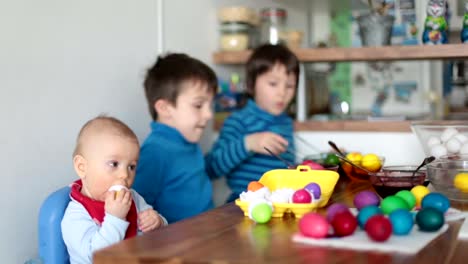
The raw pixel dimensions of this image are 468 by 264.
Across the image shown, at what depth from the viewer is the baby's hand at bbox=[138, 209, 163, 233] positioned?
1453 mm

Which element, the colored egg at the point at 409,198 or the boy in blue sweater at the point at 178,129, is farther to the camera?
the boy in blue sweater at the point at 178,129

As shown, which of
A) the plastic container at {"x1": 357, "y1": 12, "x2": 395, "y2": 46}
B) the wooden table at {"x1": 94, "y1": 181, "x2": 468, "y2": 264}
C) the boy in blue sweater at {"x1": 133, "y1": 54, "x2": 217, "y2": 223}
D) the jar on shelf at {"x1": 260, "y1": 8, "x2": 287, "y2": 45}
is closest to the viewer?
the wooden table at {"x1": 94, "y1": 181, "x2": 468, "y2": 264}

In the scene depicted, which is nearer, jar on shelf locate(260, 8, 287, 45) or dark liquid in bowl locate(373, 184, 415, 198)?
dark liquid in bowl locate(373, 184, 415, 198)

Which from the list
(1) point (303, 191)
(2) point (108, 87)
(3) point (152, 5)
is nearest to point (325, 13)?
(3) point (152, 5)

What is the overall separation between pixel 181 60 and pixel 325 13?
2.20 m

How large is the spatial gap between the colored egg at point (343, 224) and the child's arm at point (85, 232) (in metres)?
0.49

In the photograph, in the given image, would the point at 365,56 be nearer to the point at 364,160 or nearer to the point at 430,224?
the point at 364,160

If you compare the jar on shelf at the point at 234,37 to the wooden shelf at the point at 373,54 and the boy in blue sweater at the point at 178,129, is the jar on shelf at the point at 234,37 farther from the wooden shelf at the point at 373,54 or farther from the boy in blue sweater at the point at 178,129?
the boy in blue sweater at the point at 178,129

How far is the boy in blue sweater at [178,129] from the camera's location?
6.37 feet

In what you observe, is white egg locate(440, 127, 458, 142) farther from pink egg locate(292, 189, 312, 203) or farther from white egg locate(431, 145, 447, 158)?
pink egg locate(292, 189, 312, 203)

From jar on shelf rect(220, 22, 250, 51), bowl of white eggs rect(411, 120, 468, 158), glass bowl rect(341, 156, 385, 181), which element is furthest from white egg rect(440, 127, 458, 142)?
jar on shelf rect(220, 22, 250, 51)

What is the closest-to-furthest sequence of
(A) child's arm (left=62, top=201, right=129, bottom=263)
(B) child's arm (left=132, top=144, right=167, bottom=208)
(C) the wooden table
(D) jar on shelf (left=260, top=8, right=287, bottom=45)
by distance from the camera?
(C) the wooden table < (A) child's arm (left=62, top=201, right=129, bottom=263) < (B) child's arm (left=132, top=144, right=167, bottom=208) < (D) jar on shelf (left=260, top=8, right=287, bottom=45)

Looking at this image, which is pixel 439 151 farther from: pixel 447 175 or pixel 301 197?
pixel 301 197

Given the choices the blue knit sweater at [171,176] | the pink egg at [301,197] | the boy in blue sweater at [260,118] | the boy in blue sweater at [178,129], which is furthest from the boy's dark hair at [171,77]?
the pink egg at [301,197]
